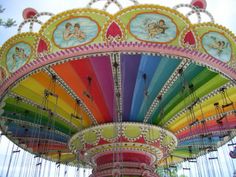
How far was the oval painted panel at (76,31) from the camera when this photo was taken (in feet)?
18.6

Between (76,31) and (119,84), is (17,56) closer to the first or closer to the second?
(76,31)

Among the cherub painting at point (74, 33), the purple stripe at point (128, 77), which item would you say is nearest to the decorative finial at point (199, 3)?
the purple stripe at point (128, 77)

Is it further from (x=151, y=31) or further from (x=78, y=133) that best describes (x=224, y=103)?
(x=78, y=133)

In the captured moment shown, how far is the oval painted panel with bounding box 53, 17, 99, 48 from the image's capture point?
567 cm

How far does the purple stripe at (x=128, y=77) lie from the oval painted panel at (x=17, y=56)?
197 centimetres

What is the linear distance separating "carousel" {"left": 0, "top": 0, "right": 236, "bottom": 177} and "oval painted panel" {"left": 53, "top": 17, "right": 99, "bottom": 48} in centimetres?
2

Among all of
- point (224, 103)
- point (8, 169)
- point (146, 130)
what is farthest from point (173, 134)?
point (8, 169)

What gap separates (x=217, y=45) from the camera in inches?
243

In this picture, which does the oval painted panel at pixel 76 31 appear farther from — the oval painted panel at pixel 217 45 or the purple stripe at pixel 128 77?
the oval painted panel at pixel 217 45

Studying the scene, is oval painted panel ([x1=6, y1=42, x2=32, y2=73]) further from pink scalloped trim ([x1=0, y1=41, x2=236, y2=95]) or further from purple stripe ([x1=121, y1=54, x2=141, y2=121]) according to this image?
purple stripe ([x1=121, y1=54, x2=141, y2=121])

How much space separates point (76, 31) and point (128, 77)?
5.14 ft

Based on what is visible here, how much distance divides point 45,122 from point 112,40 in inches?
151

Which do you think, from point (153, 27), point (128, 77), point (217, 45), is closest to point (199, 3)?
point (217, 45)

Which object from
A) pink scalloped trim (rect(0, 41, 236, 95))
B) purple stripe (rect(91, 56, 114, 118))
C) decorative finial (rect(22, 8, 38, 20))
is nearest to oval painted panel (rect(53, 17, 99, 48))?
pink scalloped trim (rect(0, 41, 236, 95))
